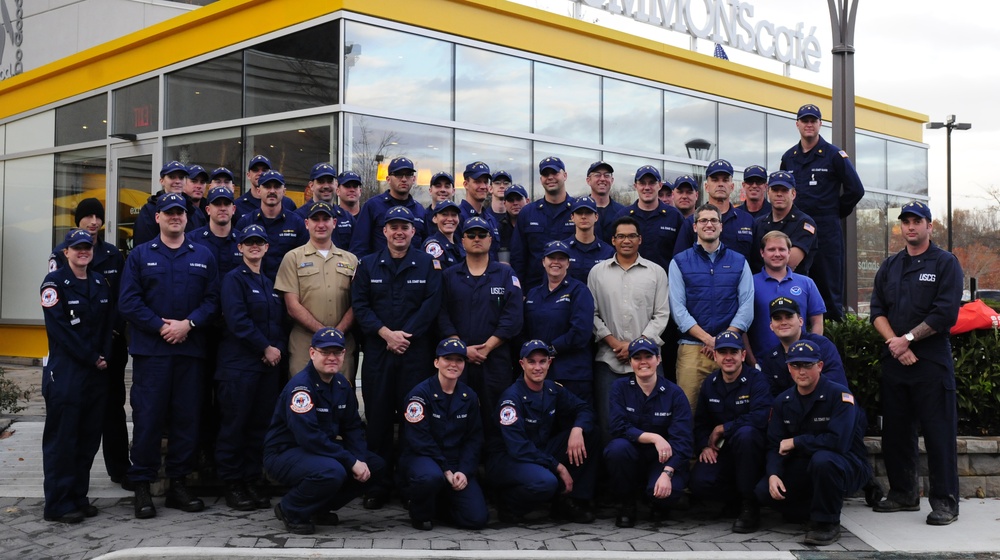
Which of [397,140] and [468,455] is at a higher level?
[397,140]

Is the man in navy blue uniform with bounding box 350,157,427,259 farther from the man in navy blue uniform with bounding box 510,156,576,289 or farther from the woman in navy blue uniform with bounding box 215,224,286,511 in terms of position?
the woman in navy blue uniform with bounding box 215,224,286,511

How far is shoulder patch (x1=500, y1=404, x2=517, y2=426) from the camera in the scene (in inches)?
265

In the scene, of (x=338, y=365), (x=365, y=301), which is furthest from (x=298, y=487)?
(x=365, y=301)

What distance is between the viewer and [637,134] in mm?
15375

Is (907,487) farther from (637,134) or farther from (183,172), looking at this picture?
(637,134)

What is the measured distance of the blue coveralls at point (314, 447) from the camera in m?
6.27

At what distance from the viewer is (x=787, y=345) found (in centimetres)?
679

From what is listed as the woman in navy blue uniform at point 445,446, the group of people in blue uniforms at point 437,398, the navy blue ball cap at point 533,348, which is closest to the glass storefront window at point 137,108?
the group of people in blue uniforms at point 437,398

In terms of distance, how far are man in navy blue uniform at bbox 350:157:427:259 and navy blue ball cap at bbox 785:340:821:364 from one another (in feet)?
11.0

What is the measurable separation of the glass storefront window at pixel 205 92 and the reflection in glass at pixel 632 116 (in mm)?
5642

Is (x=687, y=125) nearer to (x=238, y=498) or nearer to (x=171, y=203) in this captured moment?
(x=171, y=203)

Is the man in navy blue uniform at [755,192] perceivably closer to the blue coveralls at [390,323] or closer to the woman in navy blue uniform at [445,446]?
the blue coveralls at [390,323]

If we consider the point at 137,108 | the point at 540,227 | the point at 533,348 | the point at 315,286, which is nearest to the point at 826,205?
the point at 540,227

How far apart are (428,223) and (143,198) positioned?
Answer: 781cm
